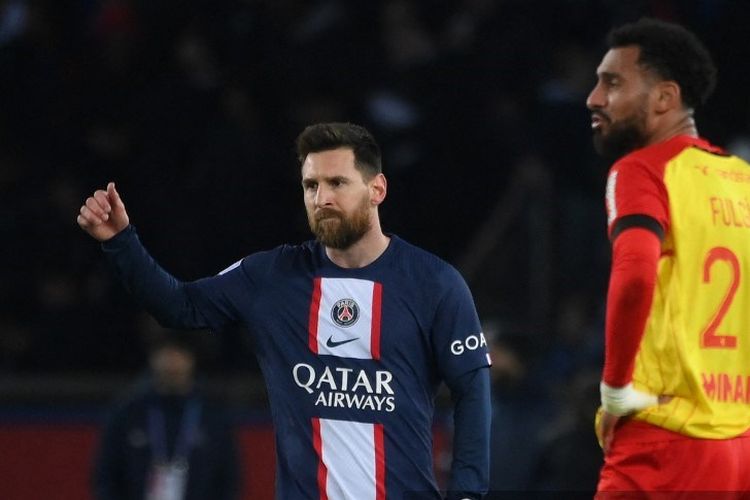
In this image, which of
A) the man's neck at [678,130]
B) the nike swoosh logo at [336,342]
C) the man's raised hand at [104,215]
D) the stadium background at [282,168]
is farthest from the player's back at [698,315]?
the stadium background at [282,168]

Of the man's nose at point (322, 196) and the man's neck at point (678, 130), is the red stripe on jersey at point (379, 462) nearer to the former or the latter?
the man's nose at point (322, 196)

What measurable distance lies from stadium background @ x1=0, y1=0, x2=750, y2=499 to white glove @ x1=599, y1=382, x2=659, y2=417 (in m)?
4.61

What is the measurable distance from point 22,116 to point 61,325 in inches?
71.3

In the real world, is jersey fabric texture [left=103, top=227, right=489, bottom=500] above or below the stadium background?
below

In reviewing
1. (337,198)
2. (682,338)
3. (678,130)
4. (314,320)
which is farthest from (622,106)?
(314,320)

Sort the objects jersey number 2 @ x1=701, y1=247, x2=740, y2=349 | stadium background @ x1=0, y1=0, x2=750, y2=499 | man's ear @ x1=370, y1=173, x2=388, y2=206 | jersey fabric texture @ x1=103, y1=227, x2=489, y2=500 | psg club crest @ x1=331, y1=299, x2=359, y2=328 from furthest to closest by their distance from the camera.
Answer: stadium background @ x1=0, y1=0, x2=750, y2=499, man's ear @ x1=370, y1=173, x2=388, y2=206, psg club crest @ x1=331, y1=299, x2=359, y2=328, jersey fabric texture @ x1=103, y1=227, x2=489, y2=500, jersey number 2 @ x1=701, y1=247, x2=740, y2=349

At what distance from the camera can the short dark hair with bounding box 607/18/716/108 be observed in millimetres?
4887

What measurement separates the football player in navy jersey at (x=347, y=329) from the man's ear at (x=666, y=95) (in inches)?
39.4

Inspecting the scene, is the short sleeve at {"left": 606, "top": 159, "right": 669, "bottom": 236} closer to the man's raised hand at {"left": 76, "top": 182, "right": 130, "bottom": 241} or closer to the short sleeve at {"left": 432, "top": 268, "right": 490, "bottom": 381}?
the short sleeve at {"left": 432, "top": 268, "right": 490, "bottom": 381}

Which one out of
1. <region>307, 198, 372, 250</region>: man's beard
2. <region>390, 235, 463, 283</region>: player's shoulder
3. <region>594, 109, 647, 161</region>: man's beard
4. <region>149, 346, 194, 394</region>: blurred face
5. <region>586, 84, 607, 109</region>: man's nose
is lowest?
<region>149, 346, 194, 394</region>: blurred face

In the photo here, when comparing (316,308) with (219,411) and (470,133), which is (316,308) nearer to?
(219,411)

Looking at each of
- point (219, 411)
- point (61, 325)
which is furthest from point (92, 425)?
point (219, 411)

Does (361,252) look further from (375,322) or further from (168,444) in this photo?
(168,444)

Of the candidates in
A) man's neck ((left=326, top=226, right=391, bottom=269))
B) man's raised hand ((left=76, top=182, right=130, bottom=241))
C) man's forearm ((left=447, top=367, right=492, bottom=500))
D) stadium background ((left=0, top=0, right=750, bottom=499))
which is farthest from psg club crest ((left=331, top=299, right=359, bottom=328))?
stadium background ((left=0, top=0, right=750, bottom=499))
